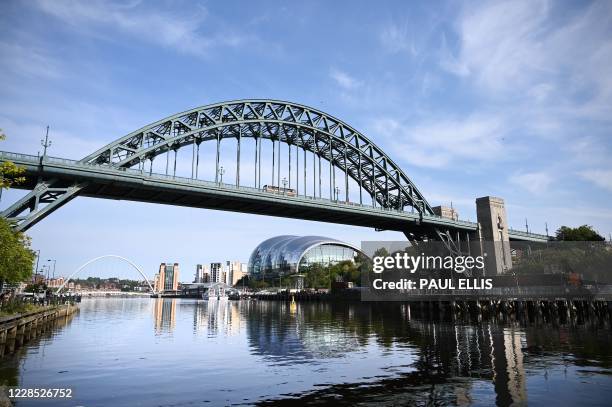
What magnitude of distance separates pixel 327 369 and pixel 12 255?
85.1ft

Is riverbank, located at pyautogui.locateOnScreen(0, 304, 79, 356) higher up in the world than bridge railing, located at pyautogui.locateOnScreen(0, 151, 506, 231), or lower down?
lower down

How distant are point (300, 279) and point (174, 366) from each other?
134 m

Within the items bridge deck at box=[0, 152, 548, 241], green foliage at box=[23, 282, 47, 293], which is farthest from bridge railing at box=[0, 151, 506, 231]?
green foliage at box=[23, 282, 47, 293]

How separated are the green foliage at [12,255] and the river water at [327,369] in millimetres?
6504

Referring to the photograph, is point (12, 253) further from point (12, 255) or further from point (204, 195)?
point (204, 195)

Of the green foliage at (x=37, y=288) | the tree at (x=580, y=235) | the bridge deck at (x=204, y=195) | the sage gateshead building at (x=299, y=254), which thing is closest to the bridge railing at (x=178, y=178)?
the bridge deck at (x=204, y=195)

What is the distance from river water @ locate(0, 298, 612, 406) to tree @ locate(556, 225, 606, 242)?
57390 mm

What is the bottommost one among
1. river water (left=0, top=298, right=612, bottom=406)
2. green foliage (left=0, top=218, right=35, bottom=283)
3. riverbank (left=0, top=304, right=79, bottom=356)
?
river water (left=0, top=298, right=612, bottom=406)

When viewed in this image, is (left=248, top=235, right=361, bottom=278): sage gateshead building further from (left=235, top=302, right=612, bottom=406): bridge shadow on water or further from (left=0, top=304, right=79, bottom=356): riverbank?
(left=235, top=302, right=612, bottom=406): bridge shadow on water

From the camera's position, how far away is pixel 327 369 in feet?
70.2

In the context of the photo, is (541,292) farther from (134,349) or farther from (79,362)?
(79,362)

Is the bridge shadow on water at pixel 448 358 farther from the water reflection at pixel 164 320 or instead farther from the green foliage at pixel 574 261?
the green foliage at pixel 574 261

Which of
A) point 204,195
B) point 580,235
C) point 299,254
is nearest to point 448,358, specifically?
point 204,195

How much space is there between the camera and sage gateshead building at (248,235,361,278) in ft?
584
